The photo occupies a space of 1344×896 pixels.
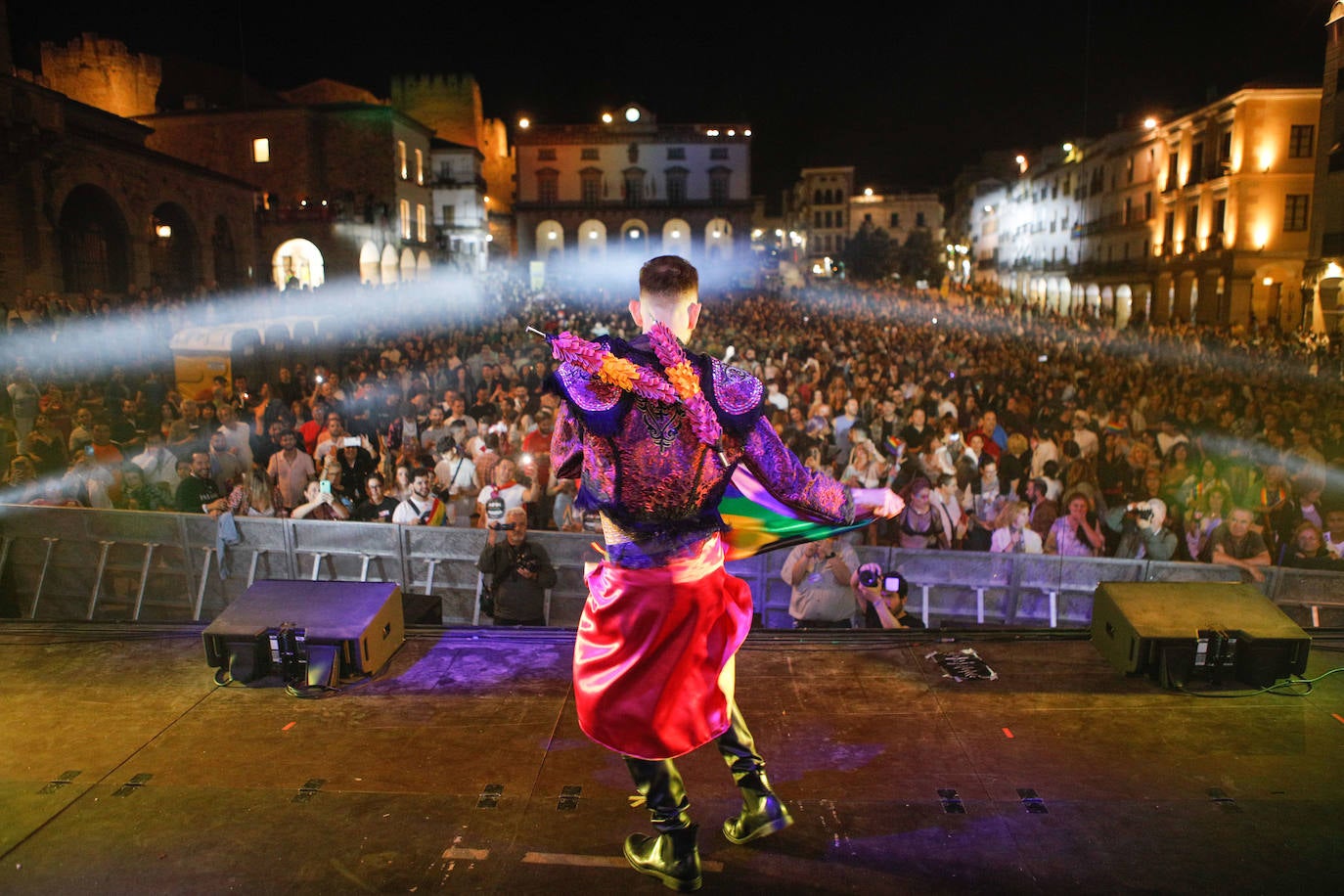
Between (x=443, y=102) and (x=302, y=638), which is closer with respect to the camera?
(x=302, y=638)

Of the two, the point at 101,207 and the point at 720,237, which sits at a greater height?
the point at 720,237

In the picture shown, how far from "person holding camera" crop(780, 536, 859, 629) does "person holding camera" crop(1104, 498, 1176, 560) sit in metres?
2.32

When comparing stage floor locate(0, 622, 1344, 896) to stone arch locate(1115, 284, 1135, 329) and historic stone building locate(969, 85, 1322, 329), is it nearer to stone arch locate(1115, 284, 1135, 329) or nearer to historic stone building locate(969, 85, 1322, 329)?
historic stone building locate(969, 85, 1322, 329)

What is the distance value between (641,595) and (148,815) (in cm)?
194

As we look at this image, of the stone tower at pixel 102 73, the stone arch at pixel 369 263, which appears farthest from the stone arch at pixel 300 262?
the stone tower at pixel 102 73

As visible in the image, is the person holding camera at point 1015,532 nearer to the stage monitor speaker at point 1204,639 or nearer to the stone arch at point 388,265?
the stage monitor speaker at point 1204,639

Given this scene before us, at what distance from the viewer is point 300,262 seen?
32250 mm

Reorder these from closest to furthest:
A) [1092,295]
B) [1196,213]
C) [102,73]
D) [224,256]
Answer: [224,256] → [1196,213] → [102,73] → [1092,295]

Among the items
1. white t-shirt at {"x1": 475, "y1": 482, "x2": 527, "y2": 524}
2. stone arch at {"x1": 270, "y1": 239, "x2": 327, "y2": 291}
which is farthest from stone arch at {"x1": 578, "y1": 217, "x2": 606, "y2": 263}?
white t-shirt at {"x1": 475, "y1": 482, "x2": 527, "y2": 524}

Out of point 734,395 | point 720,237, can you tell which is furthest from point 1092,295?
point 734,395

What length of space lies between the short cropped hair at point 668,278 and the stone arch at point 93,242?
70.5 ft

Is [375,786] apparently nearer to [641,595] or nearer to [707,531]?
[641,595]

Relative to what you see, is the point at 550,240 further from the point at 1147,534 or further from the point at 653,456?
the point at 653,456

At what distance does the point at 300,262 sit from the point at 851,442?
1103 inches
